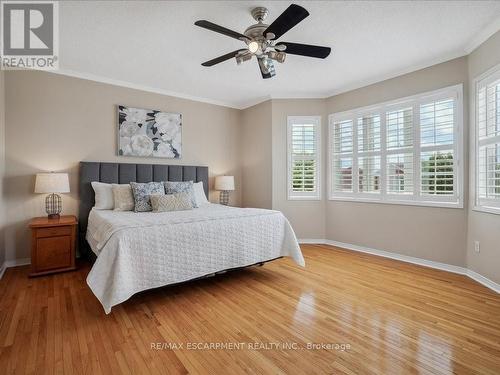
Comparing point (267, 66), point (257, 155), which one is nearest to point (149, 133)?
point (257, 155)

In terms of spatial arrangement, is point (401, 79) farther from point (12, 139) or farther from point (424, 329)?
point (12, 139)

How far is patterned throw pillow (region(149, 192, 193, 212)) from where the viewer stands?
340cm

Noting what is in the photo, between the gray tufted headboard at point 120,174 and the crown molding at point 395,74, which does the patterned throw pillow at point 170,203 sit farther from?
the crown molding at point 395,74

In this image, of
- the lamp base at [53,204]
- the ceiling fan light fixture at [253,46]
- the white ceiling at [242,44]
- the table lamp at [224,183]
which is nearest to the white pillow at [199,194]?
the table lamp at [224,183]

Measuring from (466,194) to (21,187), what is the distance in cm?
551

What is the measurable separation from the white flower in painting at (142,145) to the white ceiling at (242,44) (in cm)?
83

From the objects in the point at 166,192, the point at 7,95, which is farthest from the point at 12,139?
the point at 166,192

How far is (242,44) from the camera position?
118 inches

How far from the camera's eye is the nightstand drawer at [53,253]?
3.12m

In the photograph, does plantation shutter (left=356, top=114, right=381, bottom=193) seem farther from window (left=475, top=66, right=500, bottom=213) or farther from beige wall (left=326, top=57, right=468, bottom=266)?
window (left=475, top=66, right=500, bottom=213)

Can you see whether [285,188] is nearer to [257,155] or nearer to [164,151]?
[257,155]

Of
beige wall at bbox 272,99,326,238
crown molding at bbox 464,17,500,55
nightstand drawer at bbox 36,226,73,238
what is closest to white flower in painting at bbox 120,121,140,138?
nightstand drawer at bbox 36,226,73,238

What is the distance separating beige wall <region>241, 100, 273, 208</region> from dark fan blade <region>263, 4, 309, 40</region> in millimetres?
2639

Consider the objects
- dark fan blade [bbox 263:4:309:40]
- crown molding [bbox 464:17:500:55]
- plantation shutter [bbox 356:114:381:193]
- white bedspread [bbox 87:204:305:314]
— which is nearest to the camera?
dark fan blade [bbox 263:4:309:40]
